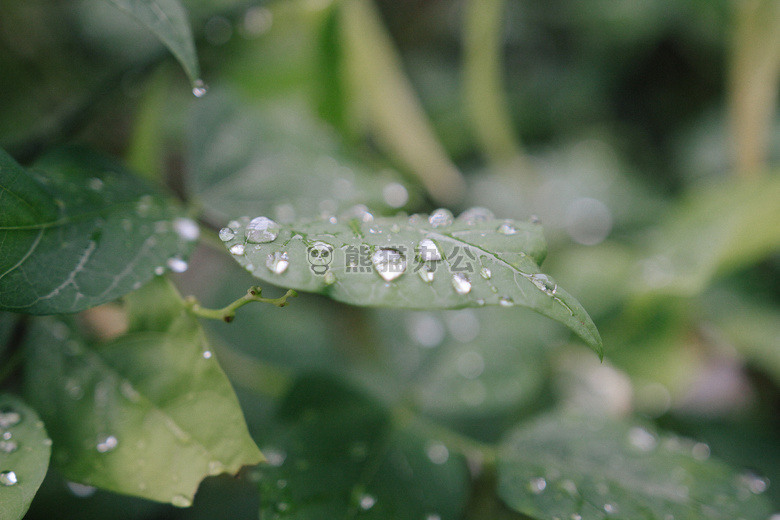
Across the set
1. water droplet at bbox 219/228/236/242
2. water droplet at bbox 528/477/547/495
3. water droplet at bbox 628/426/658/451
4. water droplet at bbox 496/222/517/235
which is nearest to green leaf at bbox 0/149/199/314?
water droplet at bbox 219/228/236/242

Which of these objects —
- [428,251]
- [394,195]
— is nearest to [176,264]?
[428,251]

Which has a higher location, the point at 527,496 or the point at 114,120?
the point at 527,496

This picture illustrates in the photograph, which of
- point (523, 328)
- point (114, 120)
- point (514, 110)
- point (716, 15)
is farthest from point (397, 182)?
point (716, 15)

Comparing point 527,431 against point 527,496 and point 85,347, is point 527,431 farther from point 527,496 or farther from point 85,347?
point 85,347

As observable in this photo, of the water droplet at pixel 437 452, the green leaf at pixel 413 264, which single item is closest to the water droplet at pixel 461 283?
the green leaf at pixel 413 264

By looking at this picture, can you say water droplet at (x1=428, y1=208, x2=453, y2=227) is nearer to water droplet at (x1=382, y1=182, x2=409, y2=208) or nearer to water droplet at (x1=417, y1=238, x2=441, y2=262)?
water droplet at (x1=417, y1=238, x2=441, y2=262)

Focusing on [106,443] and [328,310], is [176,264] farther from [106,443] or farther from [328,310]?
[328,310]

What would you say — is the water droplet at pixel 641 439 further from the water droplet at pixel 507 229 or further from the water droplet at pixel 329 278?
the water droplet at pixel 329 278
